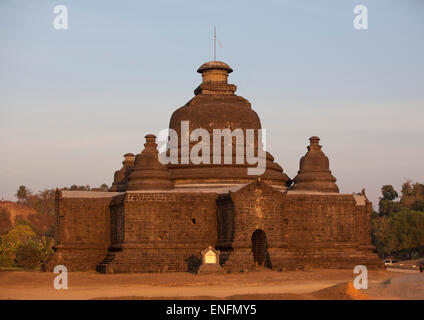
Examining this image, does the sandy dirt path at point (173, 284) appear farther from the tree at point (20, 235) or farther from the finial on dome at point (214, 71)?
the tree at point (20, 235)

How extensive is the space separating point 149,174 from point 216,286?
13428mm

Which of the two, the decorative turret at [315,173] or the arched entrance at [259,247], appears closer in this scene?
the arched entrance at [259,247]

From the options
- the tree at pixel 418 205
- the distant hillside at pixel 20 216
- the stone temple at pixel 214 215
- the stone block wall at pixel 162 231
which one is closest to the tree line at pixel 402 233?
the tree at pixel 418 205

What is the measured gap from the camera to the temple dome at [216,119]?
4738 centimetres

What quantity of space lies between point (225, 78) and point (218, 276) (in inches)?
709

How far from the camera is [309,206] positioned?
4578cm

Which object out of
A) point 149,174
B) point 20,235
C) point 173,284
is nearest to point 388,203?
point 20,235

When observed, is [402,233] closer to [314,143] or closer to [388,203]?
[388,203]

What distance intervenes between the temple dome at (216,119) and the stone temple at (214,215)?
0.07m

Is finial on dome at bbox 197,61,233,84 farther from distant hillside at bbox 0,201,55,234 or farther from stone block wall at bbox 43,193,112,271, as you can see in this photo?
distant hillside at bbox 0,201,55,234

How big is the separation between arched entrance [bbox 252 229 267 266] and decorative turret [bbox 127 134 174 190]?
20.0 feet

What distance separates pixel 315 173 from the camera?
49.4 meters

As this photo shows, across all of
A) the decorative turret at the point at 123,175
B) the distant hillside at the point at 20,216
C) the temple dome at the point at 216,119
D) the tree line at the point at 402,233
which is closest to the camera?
the temple dome at the point at 216,119
